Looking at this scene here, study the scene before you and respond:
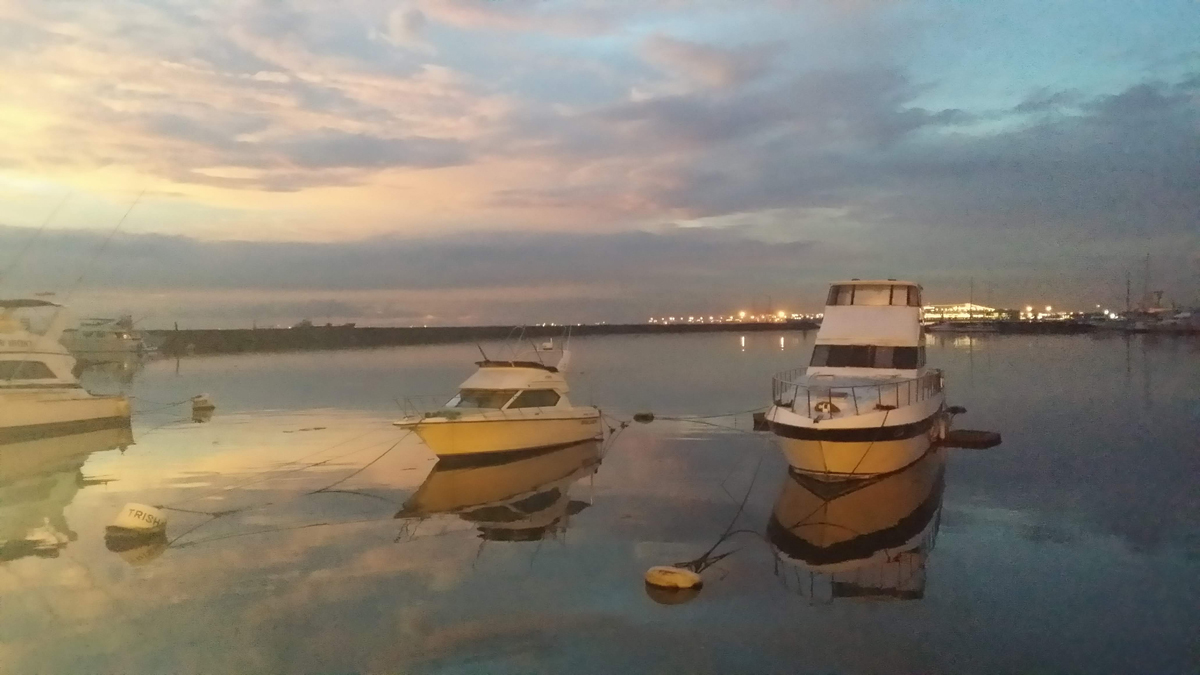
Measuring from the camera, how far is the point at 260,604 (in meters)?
10.7

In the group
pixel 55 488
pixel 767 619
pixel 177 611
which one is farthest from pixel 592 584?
pixel 55 488

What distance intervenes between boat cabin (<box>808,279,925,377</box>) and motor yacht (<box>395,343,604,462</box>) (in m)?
6.71

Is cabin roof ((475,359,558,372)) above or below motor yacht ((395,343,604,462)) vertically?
above

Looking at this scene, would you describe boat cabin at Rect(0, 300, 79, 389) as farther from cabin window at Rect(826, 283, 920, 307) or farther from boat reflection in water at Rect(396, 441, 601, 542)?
cabin window at Rect(826, 283, 920, 307)

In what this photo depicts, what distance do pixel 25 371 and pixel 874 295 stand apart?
2669 cm

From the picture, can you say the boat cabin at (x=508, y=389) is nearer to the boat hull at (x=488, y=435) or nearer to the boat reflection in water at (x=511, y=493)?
the boat hull at (x=488, y=435)

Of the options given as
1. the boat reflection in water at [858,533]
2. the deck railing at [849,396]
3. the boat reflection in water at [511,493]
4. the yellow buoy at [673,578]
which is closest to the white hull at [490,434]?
the boat reflection in water at [511,493]

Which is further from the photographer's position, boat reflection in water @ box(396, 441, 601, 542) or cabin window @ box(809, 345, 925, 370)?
cabin window @ box(809, 345, 925, 370)

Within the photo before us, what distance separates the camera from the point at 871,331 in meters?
20.8

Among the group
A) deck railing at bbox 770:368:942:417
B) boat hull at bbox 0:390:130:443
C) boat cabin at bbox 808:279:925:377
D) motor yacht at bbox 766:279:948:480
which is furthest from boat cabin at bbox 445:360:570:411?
boat hull at bbox 0:390:130:443

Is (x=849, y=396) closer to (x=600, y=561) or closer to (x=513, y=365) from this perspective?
(x=600, y=561)

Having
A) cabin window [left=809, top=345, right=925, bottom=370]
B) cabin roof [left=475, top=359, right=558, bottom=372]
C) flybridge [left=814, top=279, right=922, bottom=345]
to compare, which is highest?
flybridge [left=814, top=279, right=922, bottom=345]

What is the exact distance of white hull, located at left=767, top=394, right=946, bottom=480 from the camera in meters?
16.2

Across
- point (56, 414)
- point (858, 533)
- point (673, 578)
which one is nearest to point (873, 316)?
point (858, 533)
